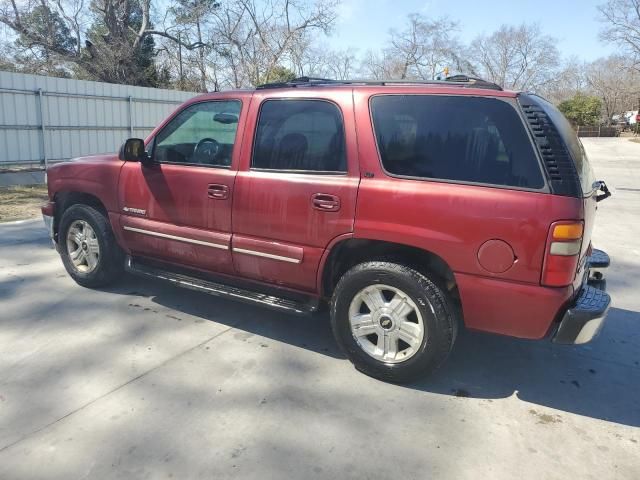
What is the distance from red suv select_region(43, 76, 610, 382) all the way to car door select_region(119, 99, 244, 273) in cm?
1

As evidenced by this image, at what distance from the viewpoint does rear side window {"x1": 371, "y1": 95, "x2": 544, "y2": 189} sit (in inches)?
114

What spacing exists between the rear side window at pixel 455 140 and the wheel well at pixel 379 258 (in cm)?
47

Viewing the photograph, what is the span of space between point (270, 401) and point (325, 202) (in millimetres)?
1252

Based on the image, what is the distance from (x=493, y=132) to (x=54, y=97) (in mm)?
12639

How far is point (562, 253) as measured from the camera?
279cm

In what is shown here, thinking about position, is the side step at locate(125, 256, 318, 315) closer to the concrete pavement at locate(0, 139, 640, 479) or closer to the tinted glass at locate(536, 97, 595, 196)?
the concrete pavement at locate(0, 139, 640, 479)

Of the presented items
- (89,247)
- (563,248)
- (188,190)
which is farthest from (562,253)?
(89,247)

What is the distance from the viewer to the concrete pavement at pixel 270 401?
2555 millimetres

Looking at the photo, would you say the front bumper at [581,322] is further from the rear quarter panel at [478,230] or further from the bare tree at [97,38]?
the bare tree at [97,38]

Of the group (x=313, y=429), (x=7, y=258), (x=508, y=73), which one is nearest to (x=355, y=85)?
(x=313, y=429)

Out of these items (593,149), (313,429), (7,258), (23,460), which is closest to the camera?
(23,460)

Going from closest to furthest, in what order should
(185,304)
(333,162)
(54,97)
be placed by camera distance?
(333,162) → (185,304) → (54,97)

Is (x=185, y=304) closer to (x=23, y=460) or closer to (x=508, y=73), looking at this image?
(x=23, y=460)

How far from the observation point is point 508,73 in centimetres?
5372
